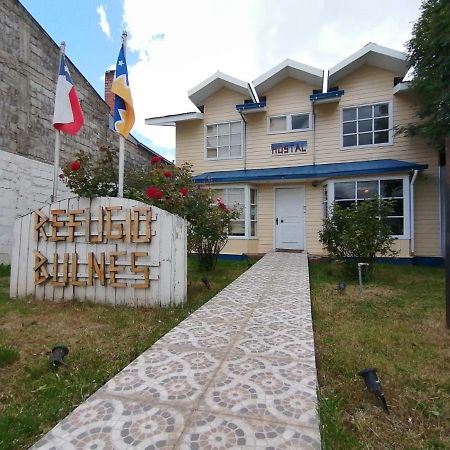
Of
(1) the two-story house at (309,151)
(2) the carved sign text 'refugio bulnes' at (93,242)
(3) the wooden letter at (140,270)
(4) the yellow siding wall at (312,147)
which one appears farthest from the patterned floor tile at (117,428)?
(4) the yellow siding wall at (312,147)

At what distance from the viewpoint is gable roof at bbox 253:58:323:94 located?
11.0 meters

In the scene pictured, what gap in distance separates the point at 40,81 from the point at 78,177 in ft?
19.9

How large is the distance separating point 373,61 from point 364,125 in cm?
210

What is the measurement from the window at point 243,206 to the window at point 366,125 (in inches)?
145

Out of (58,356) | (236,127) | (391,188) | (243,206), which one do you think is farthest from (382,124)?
(58,356)

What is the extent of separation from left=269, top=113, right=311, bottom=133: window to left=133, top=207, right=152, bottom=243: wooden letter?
8397 mm

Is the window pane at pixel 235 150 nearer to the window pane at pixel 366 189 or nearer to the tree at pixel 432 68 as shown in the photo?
the window pane at pixel 366 189

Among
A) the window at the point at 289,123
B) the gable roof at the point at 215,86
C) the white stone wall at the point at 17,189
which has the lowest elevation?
the white stone wall at the point at 17,189

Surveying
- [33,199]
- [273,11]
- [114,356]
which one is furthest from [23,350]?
[273,11]

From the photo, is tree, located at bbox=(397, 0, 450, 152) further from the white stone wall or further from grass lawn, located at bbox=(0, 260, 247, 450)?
the white stone wall

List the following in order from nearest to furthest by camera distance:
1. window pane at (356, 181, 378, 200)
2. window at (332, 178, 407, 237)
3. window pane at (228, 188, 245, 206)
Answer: window at (332, 178, 407, 237), window pane at (356, 181, 378, 200), window pane at (228, 188, 245, 206)

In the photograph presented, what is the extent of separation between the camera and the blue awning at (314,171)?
980cm

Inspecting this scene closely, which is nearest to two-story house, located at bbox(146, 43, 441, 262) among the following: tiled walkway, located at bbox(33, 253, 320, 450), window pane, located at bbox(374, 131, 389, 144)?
window pane, located at bbox(374, 131, 389, 144)

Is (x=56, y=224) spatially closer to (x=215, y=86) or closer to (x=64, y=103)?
(x=64, y=103)
